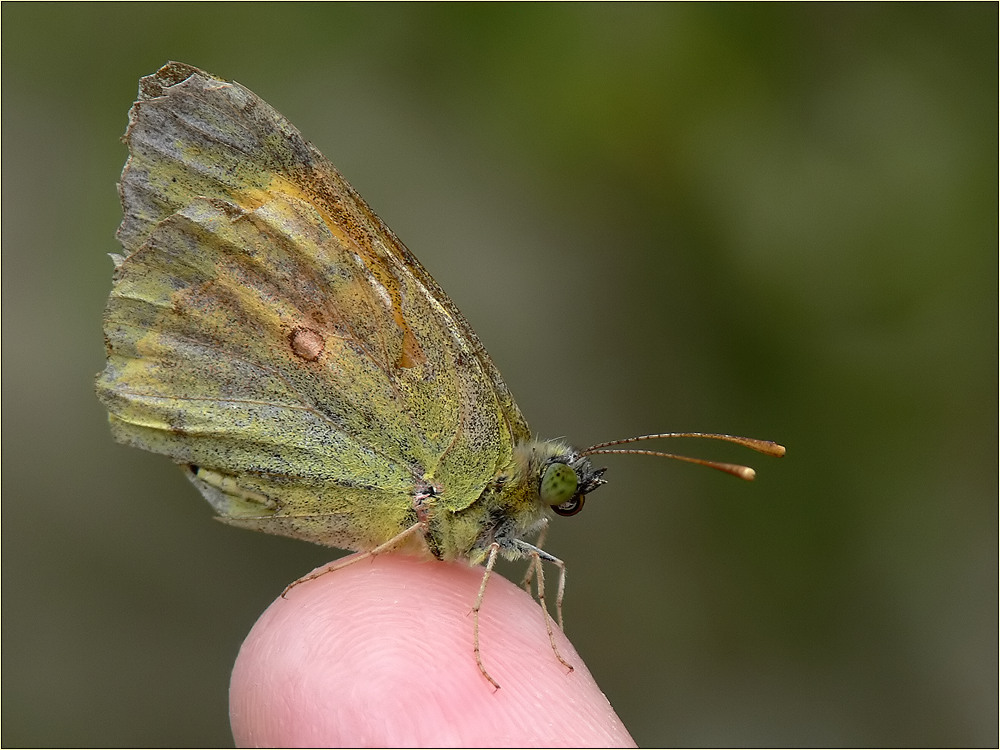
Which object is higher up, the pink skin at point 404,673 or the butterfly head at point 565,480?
the butterfly head at point 565,480

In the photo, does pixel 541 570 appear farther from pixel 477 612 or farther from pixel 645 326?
pixel 645 326

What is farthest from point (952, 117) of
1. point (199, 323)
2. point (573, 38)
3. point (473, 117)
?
point (199, 323)

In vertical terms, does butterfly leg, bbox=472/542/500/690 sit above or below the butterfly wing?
below

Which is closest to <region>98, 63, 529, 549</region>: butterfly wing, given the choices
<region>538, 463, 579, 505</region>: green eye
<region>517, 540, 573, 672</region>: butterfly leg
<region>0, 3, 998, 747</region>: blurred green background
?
<region>538, 463, 579, 505</region>: green eye

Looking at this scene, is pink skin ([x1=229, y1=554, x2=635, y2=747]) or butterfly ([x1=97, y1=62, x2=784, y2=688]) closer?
pink skin ([x1=229, y1=554, x2=635, y2=747])

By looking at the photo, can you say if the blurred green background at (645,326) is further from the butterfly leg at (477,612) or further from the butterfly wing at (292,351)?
the butterfly leg at (477,612)

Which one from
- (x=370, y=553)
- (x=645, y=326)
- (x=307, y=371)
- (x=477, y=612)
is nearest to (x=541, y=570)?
(x=477, y=612)

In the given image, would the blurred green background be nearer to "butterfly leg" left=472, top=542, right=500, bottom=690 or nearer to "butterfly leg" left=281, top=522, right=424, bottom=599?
"butterfly leg" left=281, top=522, right=424, bottom=599

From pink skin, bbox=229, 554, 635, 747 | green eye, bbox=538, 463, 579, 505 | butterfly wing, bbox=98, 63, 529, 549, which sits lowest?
pink skin, bbox=229, 554, 635, 747

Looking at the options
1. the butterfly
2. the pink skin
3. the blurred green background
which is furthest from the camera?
the blurred green background

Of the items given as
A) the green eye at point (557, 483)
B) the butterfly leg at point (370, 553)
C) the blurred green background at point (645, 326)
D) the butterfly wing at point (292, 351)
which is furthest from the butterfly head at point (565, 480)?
the blurred green background at point (645, 326)
